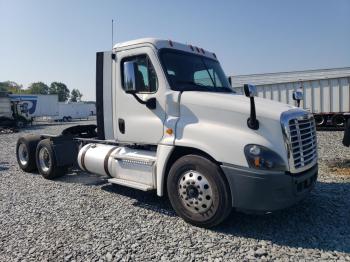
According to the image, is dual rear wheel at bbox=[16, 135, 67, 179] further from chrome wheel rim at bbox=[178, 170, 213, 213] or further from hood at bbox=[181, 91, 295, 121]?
hood at bbox=[181, 91, 295, 121]

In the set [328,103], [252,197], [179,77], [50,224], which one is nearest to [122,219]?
[50,224]

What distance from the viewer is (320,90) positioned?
18078mm

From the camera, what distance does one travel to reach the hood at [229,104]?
14.2 feet

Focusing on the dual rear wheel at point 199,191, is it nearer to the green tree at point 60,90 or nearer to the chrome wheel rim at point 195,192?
the chrome wheel rim at point 195,192

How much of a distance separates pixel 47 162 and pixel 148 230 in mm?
4665

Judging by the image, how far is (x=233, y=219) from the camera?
4957mm

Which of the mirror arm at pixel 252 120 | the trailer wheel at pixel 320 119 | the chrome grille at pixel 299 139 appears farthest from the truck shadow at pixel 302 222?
the trailer wheel at pixel 320 119

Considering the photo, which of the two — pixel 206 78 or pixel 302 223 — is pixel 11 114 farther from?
pixel 302 223

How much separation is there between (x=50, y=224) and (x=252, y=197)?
3099 mm

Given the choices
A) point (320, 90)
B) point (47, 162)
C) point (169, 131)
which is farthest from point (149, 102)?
point (320, 90)

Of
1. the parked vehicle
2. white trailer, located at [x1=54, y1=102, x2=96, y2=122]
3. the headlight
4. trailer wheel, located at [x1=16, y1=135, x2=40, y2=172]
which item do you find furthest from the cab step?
white trailer, located at [x1=54, y1=102, x2=96, y2=122]

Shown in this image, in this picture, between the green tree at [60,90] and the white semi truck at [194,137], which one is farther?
the green tree at [60,90]

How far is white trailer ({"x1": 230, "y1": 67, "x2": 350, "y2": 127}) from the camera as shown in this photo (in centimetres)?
1762

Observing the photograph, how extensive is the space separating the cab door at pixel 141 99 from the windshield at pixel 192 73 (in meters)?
0.21
